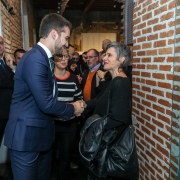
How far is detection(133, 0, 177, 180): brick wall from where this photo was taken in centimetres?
197

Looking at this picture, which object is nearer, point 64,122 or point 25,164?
point 25,164

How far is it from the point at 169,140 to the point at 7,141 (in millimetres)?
1294

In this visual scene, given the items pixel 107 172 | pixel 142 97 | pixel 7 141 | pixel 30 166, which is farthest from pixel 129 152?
pixel 7 141

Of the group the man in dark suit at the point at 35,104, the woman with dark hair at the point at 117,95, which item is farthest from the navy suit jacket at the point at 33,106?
the woman with dark hair at the point at 117,95

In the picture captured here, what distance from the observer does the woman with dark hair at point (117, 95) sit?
6.62ft

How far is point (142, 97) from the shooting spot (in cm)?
250

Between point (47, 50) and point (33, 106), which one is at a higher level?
point (47, 50)

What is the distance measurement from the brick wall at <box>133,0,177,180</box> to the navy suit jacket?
818 millimetres

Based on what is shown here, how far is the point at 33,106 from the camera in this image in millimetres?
1842

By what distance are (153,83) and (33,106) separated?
1099mm

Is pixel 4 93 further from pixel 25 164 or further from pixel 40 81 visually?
pixel 40 81

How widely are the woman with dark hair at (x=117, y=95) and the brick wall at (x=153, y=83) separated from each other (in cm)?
25

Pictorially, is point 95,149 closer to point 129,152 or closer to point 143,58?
point 129,152

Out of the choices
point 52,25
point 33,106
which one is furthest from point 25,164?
point 52,25
